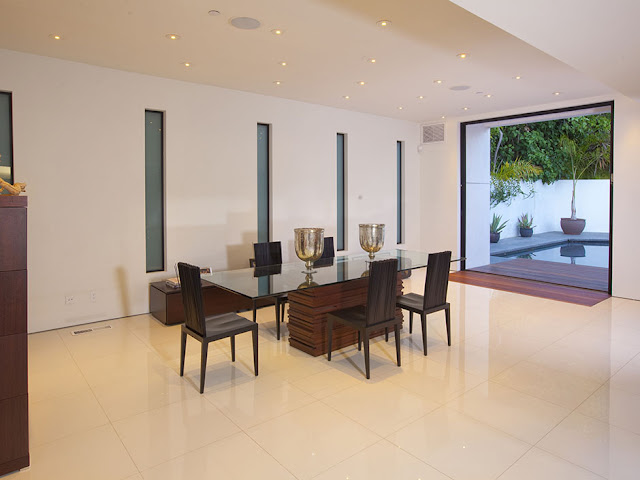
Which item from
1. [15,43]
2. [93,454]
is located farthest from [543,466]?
[15,43]

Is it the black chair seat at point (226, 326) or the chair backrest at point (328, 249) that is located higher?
the chair backrest at point (328, 249)

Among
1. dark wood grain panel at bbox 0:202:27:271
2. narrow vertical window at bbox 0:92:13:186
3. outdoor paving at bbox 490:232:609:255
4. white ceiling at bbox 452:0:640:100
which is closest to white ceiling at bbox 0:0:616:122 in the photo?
narrow vertical window at bbox 0:92:13:186

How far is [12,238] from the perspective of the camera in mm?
2248

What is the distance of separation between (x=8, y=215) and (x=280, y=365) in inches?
88.8

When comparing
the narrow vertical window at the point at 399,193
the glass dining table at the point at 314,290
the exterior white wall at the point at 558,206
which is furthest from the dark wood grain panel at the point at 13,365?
the exterior white wall at the point at 558,206

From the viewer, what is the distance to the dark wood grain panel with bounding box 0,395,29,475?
7.32 feet

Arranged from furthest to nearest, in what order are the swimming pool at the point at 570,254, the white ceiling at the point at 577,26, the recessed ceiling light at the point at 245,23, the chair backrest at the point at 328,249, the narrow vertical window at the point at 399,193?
the swimming pool at the point at 570,254, the narrow vertical window at the point at 399,193, the chair backrest at the point at 328,249, the recessed ceiling light at the point at 245,23, the white ceiling at the point at 577,26

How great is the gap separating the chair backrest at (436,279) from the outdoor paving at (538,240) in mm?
7200

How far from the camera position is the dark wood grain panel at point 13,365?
2.24 meters

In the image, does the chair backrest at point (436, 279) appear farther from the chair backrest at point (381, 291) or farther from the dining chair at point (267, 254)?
the dining chair at point (267, 254)

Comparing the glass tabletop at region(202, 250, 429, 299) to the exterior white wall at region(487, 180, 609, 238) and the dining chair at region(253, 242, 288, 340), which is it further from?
the exterior white wall at region(487, 180, 609, 238)

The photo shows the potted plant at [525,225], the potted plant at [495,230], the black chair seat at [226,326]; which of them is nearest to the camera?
the black chair seat at [226,326]

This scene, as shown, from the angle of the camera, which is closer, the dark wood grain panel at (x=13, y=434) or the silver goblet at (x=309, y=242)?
the dark wood grain panel at (x=13, y=434)

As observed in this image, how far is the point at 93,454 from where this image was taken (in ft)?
7.97
